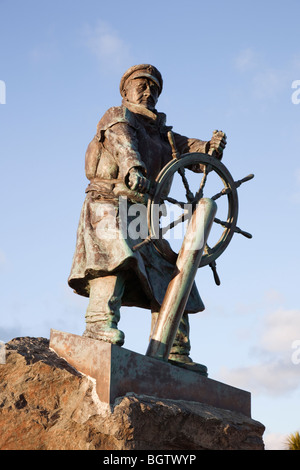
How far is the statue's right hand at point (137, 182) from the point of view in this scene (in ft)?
17.5

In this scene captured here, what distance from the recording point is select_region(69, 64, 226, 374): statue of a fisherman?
17.4 feet

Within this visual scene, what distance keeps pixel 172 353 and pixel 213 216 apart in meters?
1.05

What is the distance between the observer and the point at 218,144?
6.08 m

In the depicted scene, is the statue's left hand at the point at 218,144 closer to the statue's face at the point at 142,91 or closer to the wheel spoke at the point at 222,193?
the wheel spoke at the point at 222,193

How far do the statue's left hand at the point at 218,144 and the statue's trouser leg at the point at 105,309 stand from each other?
1.36m

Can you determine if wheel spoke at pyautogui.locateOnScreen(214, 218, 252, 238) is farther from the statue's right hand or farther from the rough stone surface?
the rough stone surface

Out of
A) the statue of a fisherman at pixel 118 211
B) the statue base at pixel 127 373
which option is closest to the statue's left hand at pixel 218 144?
the statue of a fisherman at pixel 118 211

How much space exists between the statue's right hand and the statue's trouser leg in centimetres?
61

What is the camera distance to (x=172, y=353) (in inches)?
225

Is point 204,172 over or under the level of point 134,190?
over

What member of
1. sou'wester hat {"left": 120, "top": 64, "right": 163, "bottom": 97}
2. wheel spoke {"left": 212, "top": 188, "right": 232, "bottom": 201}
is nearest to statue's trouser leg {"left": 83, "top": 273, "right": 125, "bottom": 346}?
wheel spoke {"left": 212, "top": 188, "right": 232, "bottom": 201}

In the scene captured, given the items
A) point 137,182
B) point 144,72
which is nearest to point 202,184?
point 137,182
